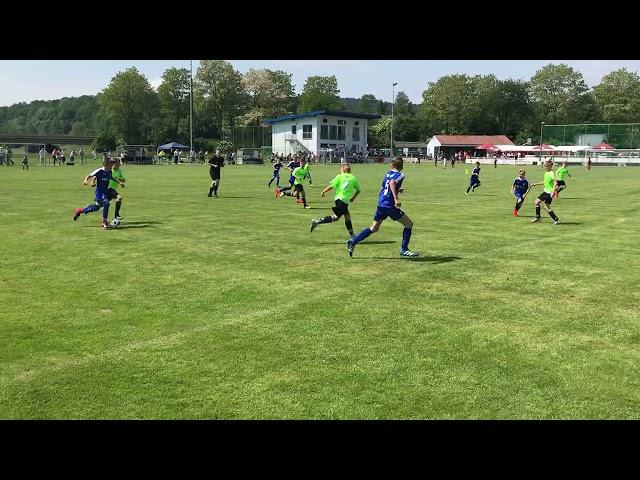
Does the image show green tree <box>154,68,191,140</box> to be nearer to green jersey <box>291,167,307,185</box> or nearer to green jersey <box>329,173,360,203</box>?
green jersey <box>291,167,307,185</box>

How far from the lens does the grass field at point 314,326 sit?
188 inches

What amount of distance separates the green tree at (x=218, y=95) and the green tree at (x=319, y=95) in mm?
18350

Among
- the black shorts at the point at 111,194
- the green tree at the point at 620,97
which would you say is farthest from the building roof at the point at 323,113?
the black shorts at the point at 111,194

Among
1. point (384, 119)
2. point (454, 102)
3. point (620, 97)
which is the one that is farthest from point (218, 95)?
point (620, 97)

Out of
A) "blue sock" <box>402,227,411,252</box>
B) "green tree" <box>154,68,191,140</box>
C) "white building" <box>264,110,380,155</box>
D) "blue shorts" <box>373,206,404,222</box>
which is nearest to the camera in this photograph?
"blue shorts" <box>373,206,404,222</box>

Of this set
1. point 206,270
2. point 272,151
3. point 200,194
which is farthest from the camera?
point 272,151

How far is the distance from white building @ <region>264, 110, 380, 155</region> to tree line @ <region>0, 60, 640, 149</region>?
19.2 m

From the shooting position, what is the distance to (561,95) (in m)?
122

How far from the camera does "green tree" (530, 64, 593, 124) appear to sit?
11988 cm

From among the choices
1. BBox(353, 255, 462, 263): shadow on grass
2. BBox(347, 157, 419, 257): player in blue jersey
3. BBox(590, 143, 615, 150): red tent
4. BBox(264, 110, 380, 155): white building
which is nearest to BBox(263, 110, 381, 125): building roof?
BBox(264, 110, 380, 155): white building
